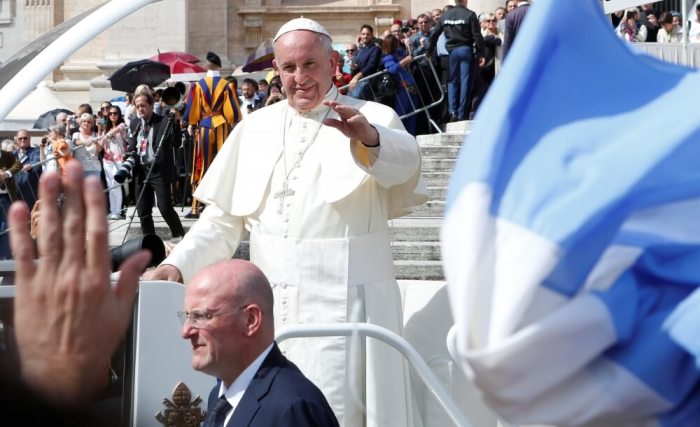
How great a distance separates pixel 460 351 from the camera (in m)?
1.48

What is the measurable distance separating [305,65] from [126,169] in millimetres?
7228

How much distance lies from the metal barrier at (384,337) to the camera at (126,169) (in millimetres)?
6835

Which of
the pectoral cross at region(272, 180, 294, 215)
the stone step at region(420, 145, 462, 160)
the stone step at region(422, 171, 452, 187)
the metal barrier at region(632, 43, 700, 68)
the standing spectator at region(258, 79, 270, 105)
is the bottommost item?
the stone step at region(422, 171, 452, 187)

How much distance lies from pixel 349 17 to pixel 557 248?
2438cm

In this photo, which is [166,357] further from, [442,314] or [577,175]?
[577,175]

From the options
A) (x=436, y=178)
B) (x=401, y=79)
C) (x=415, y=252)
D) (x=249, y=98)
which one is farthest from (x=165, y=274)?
(x=249, y=98)

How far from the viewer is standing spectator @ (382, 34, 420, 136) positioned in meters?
14.9

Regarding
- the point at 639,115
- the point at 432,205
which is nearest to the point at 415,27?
the point at 432,205

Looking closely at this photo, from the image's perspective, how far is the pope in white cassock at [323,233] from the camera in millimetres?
4641

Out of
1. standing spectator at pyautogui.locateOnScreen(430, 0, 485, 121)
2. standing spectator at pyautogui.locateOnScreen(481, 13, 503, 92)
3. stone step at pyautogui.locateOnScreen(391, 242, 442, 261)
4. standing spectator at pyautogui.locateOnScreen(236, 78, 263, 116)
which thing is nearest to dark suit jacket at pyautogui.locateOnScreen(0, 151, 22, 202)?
standing spectator at pyautogui.locateOnScreen(236, 78, 263, 116)

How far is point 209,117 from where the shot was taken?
13516 mm

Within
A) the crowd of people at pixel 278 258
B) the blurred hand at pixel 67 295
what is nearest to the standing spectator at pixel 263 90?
the crowd of people at pixel 278 258

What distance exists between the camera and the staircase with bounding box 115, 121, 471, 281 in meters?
0.45

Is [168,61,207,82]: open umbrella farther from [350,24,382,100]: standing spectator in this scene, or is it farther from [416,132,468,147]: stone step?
[416,132,468,147]: stone step
